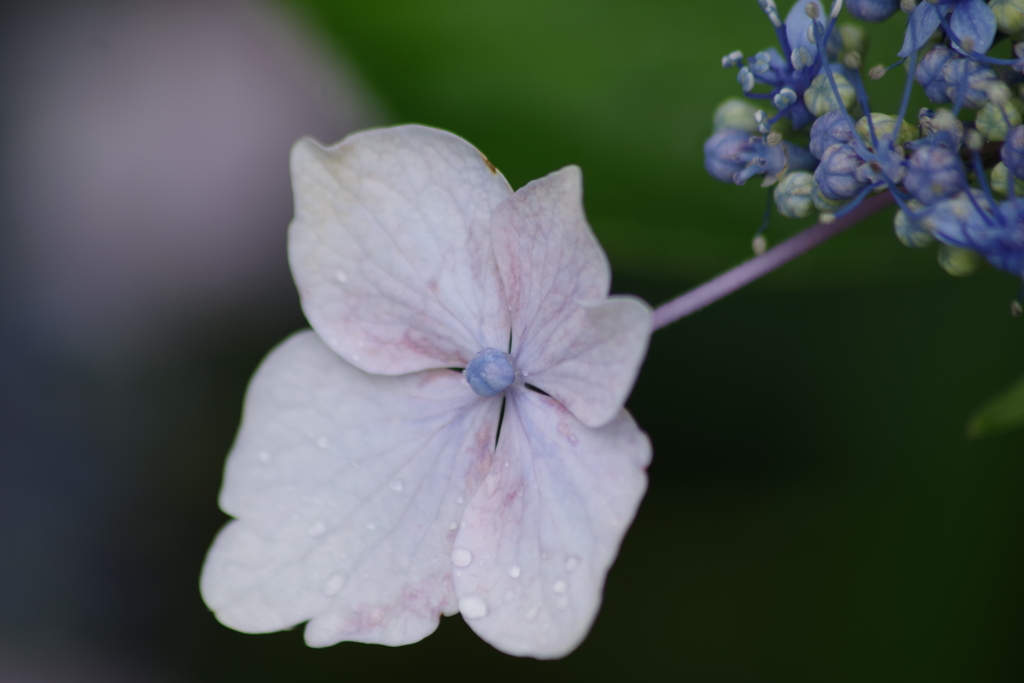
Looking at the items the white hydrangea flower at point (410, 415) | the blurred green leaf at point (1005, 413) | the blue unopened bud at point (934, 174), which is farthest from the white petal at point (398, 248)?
the blurred green leaf at point (1005, 413)

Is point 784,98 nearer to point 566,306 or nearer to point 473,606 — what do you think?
point 566,306

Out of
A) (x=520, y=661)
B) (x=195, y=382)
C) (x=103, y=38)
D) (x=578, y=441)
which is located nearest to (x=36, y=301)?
(x=195, y=382)

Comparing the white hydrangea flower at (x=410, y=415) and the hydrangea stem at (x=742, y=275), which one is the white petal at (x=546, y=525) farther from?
the hydrangea stem at (x=742, y=275)

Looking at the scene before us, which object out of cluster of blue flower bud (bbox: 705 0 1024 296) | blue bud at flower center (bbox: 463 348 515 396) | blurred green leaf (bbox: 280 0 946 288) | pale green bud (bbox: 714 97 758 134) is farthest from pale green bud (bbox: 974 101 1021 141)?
blurred green leaf (bbox: 280 0 946 288)

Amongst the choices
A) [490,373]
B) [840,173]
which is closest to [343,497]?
[490,373]

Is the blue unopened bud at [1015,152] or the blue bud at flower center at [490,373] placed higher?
the blue bud at flower center at [490,373]

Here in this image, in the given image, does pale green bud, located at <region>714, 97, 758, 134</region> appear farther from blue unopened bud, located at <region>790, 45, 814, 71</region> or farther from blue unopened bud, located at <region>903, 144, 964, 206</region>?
blue unopened bud, located at <region>903, 144, 964, 206</region>
